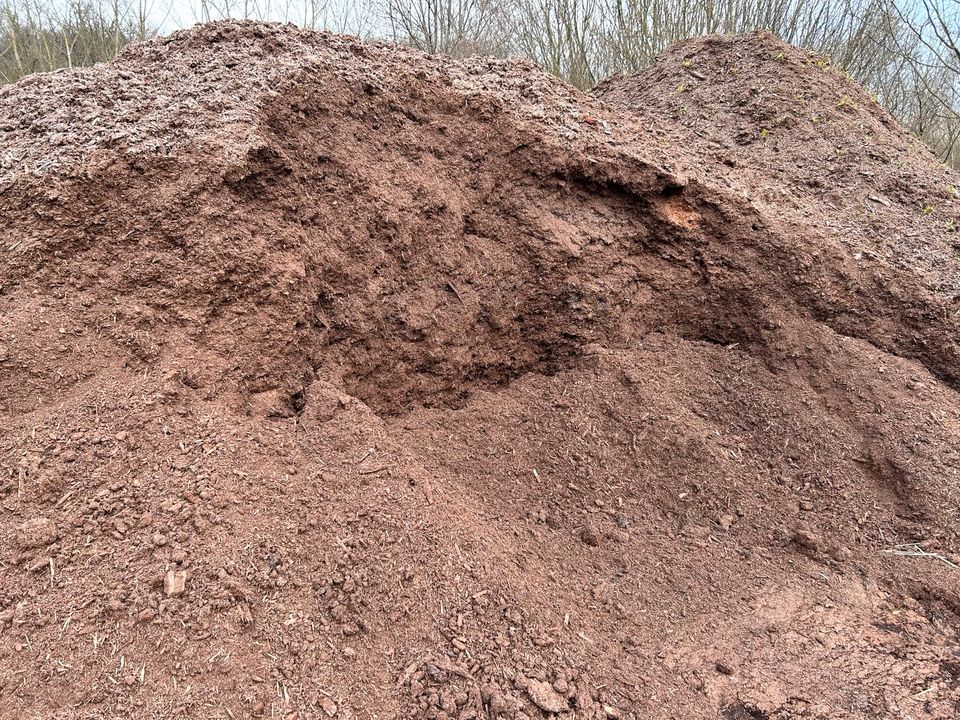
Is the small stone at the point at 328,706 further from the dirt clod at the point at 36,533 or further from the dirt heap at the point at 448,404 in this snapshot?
the dirt clod at the point at 36,533

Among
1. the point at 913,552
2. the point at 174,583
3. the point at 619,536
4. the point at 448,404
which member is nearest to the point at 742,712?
the point at 619,536

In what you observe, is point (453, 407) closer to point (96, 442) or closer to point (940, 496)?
point (96, 442)

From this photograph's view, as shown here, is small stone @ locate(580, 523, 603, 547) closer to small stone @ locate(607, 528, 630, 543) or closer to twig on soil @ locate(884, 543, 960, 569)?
small stone @ locate(607, 528, 630, 543)

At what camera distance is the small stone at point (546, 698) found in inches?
81.4

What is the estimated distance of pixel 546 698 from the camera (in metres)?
2.09

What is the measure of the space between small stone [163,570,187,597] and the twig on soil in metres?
3.09

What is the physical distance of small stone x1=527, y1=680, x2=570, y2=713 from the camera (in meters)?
2.07

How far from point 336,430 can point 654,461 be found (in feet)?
5.26

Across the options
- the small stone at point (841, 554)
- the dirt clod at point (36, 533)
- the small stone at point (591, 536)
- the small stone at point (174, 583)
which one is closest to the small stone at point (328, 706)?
the small stone at point (174, 583)

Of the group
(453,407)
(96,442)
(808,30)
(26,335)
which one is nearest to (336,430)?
(453,407)

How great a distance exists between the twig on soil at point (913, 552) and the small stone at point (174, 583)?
10.1 feet

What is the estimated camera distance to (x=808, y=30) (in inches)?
389

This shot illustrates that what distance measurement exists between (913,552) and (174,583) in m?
3.23

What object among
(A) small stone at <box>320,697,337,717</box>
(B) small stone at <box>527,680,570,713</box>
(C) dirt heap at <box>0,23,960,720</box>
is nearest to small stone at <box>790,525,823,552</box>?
(C) dirt heap at <box>0,23,960,720</box>
